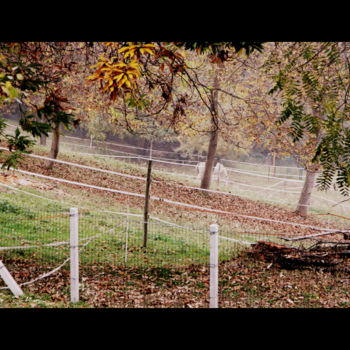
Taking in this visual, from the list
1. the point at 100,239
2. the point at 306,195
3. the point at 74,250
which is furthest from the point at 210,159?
the point at 74,250

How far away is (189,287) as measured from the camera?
182 inches

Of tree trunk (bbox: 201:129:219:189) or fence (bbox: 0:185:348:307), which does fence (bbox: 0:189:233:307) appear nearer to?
fence (bbox: 0:185:348:307)

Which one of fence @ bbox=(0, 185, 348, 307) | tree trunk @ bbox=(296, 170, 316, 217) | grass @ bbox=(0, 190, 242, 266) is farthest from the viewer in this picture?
tree trunk @ bbox=(296, 170, 316, 217)

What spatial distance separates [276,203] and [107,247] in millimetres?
Result: 7882

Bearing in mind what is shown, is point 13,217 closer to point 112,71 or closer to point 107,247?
point 107,247

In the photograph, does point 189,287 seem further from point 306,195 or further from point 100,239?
point 306,195

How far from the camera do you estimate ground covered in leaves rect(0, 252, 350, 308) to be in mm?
4164

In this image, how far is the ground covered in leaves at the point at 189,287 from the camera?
4.16 m

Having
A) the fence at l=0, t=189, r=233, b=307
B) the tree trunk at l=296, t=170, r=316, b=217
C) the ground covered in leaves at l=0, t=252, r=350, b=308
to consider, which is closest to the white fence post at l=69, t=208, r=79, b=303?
the fence at l=0, t=189, r=233, b=307

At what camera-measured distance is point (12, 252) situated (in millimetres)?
5176

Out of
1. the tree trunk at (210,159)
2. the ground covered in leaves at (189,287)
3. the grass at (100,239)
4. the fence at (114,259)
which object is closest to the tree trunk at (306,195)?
the tree trunk at (210,159)
